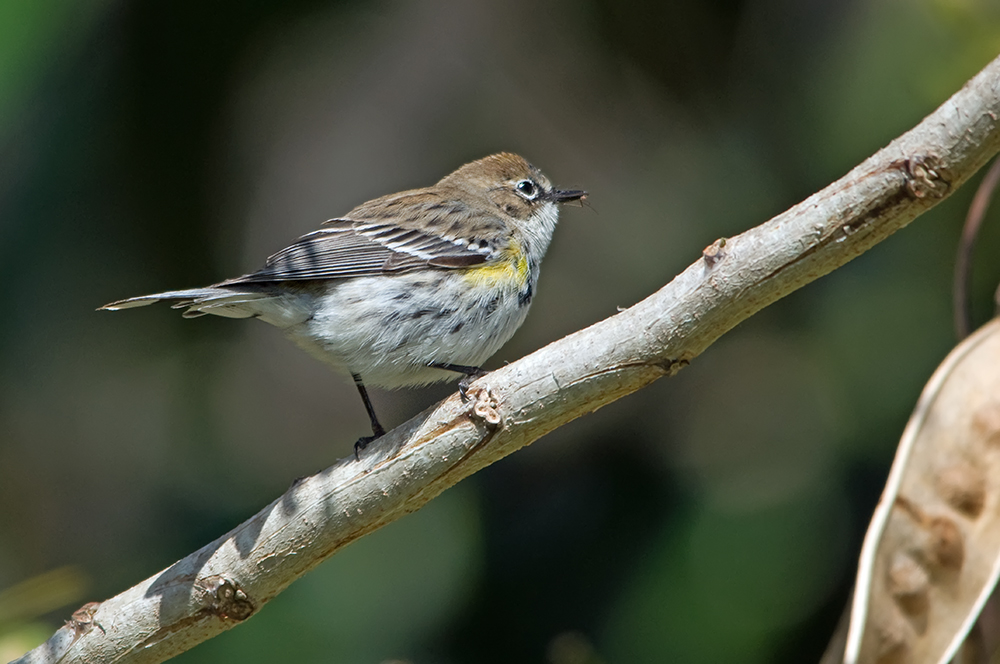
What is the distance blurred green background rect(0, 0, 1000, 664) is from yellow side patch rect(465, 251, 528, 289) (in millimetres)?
1356

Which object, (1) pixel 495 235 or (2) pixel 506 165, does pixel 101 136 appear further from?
(1) pixel 495 235

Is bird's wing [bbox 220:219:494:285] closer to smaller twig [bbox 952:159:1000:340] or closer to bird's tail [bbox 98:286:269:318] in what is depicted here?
bird's tail [bbox 98:286:269:318]

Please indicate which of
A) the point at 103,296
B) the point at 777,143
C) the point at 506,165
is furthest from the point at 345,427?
the point at 777,143

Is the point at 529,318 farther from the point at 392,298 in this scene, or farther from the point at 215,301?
the point at 215,301

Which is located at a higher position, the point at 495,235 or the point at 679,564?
the point at 495,235

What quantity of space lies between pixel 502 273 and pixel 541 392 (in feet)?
Result: 4.47

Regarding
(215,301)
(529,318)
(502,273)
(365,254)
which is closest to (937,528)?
(502,273)

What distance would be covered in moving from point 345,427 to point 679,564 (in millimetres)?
2398

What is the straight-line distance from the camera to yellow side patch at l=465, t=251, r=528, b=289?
3.37 m

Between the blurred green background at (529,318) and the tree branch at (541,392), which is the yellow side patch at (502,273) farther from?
the blurred green background at (529,318)

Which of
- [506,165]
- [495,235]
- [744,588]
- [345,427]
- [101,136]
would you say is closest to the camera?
[495,235]

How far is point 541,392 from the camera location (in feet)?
6.98

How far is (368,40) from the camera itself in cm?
600

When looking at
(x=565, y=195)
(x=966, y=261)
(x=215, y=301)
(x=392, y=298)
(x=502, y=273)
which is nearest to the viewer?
(x=966, y=261)
